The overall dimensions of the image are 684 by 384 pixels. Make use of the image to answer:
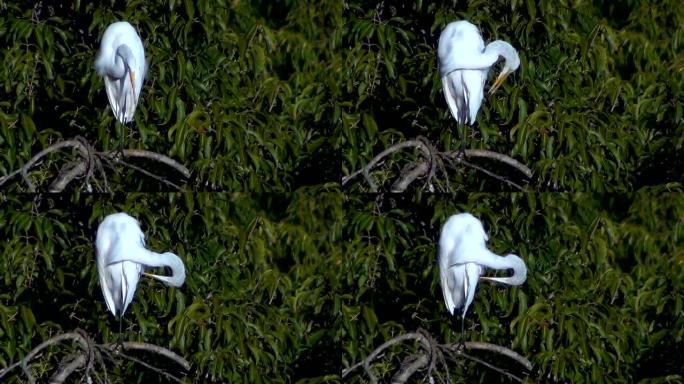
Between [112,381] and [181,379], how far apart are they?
0.69 feet

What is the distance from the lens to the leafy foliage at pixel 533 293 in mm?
3383

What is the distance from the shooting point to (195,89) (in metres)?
3.40

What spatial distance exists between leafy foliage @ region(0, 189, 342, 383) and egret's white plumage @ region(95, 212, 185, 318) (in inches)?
2.3

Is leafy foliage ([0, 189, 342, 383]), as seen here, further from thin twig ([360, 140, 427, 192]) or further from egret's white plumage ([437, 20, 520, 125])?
egret's white plumage ([437, 20, 520, 125])

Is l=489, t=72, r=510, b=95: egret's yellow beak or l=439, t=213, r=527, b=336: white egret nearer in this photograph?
l=439, t=213, r=527, b=336: white egret

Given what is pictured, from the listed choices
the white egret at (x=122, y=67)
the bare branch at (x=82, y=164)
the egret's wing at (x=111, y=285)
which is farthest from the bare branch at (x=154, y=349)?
the white egret at (x=122, y=67)

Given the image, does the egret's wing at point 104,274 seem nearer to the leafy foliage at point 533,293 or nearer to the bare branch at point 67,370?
the bare branch at point 67,370

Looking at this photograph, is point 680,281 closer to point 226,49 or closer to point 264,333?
point 264,333

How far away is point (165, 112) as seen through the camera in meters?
3.41

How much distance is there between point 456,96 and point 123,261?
3.30 ft

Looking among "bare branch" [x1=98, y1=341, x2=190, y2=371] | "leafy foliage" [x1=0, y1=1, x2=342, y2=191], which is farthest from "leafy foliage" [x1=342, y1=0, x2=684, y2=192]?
"bare branch" [x1=98, y1=341, x2=190, y2=371]

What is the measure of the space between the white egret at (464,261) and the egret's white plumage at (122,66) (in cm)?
92

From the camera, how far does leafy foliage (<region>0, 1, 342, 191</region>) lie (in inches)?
134

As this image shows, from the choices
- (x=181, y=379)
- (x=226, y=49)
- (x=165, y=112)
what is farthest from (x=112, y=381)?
(x=226, y=49)
